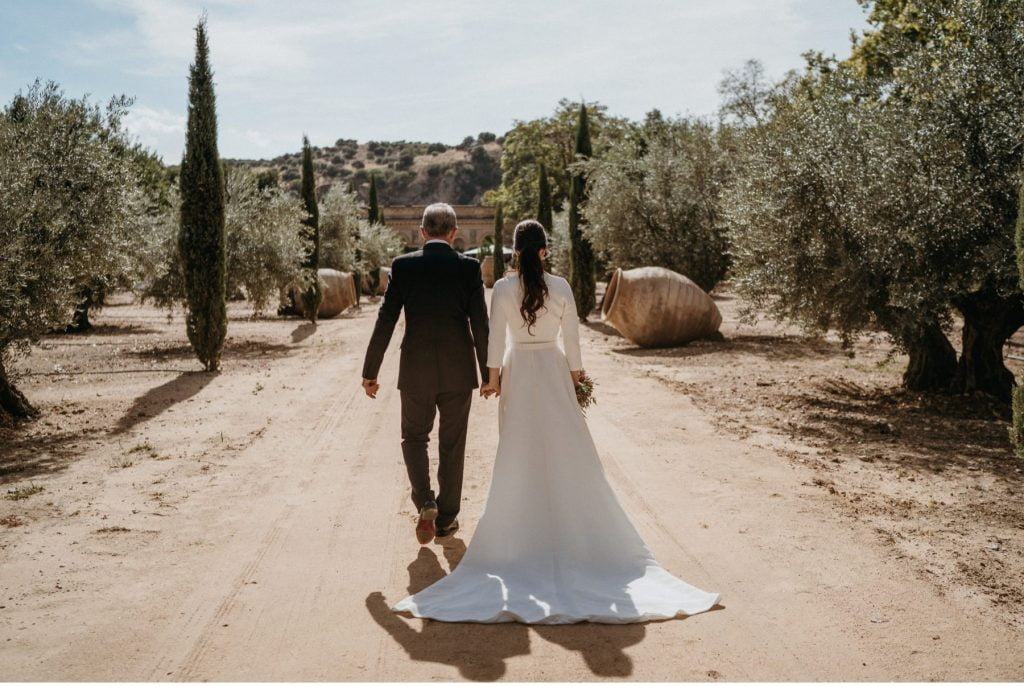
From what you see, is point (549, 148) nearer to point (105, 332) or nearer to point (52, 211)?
point (105, 332)

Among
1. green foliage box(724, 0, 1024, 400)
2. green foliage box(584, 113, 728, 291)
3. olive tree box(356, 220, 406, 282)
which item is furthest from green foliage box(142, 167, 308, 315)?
olive tree box(356, 220, 406, 282)

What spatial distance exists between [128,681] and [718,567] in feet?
10.9

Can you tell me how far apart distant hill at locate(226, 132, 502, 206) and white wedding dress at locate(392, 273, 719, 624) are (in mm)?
103923

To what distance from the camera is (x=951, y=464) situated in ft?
26.7

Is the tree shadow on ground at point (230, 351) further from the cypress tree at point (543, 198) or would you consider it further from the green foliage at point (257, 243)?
the cypress tree at point (543, 198)

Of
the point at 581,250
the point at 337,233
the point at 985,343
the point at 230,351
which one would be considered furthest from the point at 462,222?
the point at 985,343

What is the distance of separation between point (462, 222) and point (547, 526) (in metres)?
81.4

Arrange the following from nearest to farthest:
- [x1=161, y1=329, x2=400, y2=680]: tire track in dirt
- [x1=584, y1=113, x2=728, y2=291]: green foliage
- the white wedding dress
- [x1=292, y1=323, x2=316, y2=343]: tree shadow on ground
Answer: [x1=161, y1=329, x2=400, y2=680]: tire track in dirt, the white wedding dress, [x1=292, y1=323, x2=316, y2=343]: tree shadow on ground, [x1=584, y1=113, x2=728, y2=291]: green foliage

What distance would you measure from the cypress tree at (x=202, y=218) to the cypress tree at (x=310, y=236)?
423 inches

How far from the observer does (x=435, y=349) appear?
5.68 metres

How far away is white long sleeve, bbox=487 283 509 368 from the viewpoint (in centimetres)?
533

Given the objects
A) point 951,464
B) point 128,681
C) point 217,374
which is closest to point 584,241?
point 217,374

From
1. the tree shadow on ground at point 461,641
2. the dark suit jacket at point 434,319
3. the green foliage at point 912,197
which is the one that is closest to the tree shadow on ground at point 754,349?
the green foliage at point 912,197

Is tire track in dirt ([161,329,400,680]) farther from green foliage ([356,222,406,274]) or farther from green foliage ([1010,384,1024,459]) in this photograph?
green foliage ([356,222,406,274])
